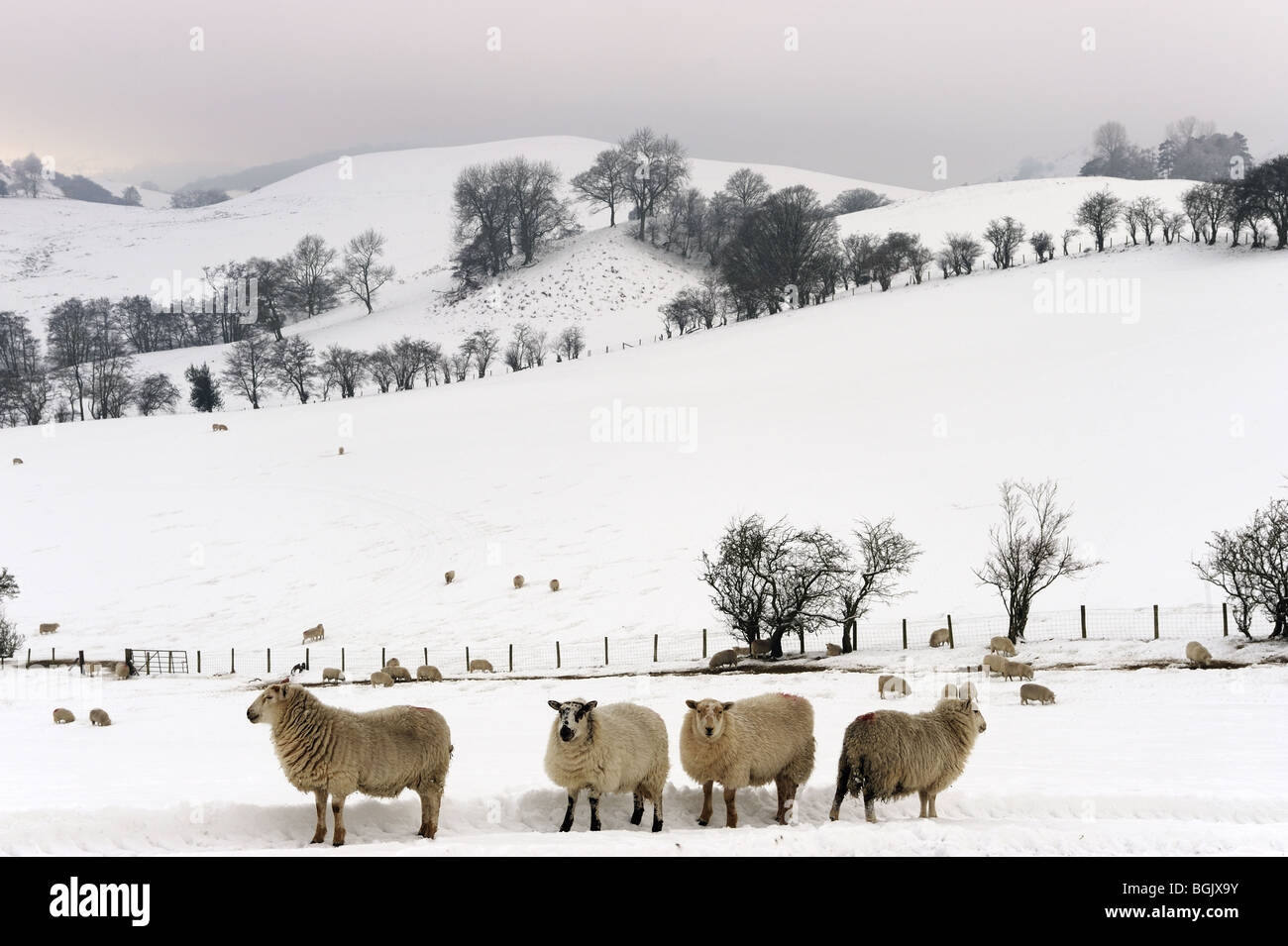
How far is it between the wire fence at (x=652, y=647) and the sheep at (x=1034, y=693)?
311 inches

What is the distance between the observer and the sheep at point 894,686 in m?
20.0

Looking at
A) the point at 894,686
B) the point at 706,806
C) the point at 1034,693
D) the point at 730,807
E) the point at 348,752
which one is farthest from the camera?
the point at 894,686

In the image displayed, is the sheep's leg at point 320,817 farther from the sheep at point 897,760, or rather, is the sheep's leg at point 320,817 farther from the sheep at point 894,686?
the sheep at point 894,686

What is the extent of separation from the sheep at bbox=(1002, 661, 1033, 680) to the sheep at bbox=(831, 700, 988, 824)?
42.7 feet

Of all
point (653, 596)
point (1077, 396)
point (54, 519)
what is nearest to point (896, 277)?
point (1077, 396)

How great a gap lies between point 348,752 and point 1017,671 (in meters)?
18.0

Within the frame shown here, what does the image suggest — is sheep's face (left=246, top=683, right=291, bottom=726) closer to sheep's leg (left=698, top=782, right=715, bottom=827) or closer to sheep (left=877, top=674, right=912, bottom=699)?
sheep's leg (left=698, top=782, right=715, bottom=827)

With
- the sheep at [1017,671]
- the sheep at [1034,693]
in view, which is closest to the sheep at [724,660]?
the sheep at [1017,671]

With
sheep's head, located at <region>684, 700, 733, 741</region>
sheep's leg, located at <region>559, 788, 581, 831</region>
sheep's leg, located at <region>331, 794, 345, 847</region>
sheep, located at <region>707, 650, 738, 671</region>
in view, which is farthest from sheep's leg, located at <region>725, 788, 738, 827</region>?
sheep, located at <region>707, 650, 738, 671</region>

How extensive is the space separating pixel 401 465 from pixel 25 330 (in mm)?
94346

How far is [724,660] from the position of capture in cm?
2788

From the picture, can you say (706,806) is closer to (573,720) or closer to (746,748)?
(746,748)

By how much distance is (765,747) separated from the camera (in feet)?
32.8

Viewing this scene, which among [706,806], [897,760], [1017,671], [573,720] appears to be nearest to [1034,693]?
[1017,671]
